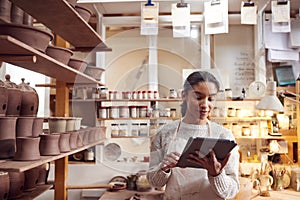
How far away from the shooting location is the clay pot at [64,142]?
1.42m

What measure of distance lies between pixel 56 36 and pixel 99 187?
3.81ft

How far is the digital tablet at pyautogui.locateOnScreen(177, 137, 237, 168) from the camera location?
1115 millimetres

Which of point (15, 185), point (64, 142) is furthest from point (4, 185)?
point (64, 142)

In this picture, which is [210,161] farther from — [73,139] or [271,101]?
[271,101]

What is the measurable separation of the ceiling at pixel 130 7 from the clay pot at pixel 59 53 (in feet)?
3.58

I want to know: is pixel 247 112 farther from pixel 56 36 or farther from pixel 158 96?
pixel 56 36

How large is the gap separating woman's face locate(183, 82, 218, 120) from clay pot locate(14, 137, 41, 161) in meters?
0.58

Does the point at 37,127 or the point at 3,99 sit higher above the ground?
the point at 3,99

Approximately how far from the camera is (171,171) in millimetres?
1330

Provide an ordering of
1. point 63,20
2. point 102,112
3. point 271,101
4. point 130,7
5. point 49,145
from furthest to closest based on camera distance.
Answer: point 130,7 < point 271,101 < point 102,112 < point 63,20 < point 49,145

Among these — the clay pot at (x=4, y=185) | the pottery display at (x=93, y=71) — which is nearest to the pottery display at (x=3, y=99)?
the clay pot at (x=4, y=185)

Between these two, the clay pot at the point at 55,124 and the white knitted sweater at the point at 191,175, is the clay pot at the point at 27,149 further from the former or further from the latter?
the white knitted sweater at the point at 191,175

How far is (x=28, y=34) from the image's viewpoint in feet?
3.56

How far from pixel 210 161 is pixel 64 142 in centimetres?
65
